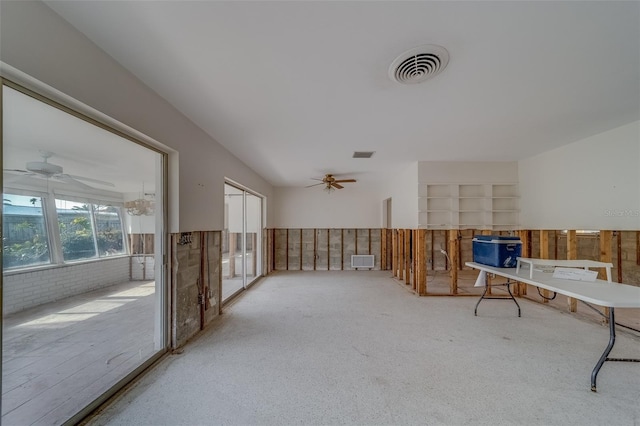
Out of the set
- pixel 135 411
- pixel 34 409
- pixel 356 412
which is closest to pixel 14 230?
pixel 34 409

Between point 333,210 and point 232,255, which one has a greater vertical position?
point 333,210

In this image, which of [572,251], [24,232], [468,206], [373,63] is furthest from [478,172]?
[24,232]

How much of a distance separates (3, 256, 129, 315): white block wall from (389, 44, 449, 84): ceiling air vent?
2.71 m

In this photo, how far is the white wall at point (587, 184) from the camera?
3115 millimetres

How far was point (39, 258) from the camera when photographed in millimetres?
1666

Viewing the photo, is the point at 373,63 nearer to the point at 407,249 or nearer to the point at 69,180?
the point at 69,180

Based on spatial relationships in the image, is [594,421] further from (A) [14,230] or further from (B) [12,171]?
(B) [12,171]

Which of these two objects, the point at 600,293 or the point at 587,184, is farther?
the point at 587,184

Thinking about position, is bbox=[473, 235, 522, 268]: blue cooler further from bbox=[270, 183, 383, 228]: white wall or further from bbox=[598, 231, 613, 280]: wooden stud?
bbox=[270, 183, 383, 228]: white wall

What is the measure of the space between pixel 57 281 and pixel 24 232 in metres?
0.61

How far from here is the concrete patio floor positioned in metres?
1.65

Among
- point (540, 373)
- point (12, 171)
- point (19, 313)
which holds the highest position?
point (12, 171)

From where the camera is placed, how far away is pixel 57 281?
1907 mm

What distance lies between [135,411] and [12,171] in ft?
5.53
